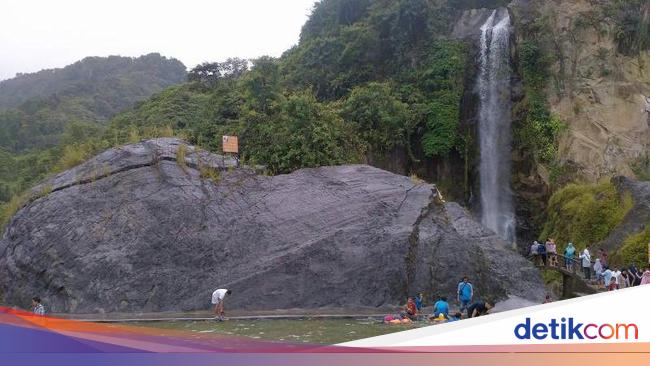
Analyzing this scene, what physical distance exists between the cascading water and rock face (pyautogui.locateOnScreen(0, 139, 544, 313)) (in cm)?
1427

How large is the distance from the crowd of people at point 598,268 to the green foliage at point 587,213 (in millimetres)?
836

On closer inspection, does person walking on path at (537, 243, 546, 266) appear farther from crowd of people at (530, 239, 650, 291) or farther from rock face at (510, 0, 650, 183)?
rock face at (510, 0, 650, 183)

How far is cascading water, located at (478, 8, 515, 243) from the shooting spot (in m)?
31.7

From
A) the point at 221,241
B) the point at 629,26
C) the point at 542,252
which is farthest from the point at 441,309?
the point at 629,26

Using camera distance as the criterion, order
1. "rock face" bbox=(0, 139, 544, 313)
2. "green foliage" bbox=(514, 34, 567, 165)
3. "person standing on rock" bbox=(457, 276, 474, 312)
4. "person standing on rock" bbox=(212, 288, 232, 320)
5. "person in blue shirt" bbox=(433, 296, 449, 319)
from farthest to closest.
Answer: "green foliage" bbox=(514, 34, 567, 165) < "rock face" bbox=(0, 139, 544, 313) < "person standing on rock" bbox=(457, 276, 474, 312) < "person standing on rock" bbox=(212, 288, 232, 320) < "person in blue shirt" bbox=(433, 296, 449, 319)

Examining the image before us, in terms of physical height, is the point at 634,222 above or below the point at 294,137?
below

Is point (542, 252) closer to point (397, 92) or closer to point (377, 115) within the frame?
point (377, 115)

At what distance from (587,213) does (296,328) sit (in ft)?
57.6

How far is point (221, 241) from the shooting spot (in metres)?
15.6

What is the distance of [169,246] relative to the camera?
15.4 m

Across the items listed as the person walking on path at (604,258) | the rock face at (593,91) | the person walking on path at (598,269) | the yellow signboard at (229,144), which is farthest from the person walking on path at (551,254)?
the yellow signboard at (229,144)

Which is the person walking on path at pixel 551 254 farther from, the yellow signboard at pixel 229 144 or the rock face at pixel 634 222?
the yellow signboard at pixel 229 144

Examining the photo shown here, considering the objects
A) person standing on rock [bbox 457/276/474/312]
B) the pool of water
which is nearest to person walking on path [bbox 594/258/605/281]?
person standing on rock [bbox 457/276/474/312]

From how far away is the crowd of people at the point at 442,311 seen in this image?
12016 mm
